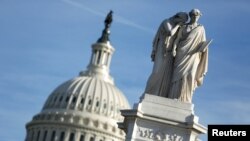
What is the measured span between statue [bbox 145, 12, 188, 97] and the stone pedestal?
2.09 feet

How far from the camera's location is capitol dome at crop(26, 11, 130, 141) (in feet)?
488

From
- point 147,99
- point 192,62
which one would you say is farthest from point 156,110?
point 192,62

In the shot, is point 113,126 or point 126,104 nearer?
point 113,126

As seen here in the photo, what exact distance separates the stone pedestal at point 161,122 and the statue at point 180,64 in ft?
1.51

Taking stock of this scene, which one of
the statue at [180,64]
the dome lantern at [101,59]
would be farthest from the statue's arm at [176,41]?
the dome lantern at [101,59]

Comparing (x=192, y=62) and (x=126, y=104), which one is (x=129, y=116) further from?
(x=126, y=104)

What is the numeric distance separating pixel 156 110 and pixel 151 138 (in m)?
0.53

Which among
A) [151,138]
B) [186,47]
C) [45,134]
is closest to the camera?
[151,138]

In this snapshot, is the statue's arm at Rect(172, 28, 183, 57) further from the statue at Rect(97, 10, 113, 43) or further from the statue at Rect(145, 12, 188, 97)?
the statue at Rect(97, 10, 113, 43)

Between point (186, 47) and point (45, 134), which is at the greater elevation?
point (45, 134)

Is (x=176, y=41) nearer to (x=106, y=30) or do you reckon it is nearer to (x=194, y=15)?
(x=194, y=15)

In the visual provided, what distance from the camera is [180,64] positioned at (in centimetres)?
1257

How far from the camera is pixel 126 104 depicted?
162 meters

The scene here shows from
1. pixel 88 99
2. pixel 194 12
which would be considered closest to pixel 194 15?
pixel 194 12
